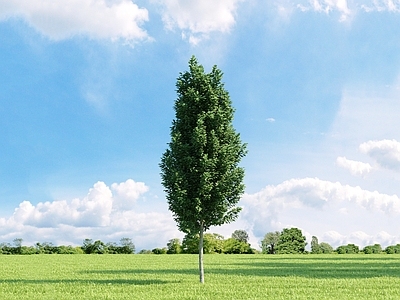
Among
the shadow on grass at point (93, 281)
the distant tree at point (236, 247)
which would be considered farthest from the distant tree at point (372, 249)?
the shadow on grass at point (93, 281)

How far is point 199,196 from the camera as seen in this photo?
25469mm

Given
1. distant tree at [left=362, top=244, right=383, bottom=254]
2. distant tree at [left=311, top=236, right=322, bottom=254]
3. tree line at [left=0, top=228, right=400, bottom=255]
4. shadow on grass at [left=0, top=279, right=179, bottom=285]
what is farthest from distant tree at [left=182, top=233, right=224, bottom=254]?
shadow on grass at [left=0, top=279, right=179, bottom=285]

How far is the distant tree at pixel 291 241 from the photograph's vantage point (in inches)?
3984

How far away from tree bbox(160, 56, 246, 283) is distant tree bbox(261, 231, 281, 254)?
77787mm

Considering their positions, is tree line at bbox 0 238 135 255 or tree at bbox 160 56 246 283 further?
tree line at bbox 0 238 135 255

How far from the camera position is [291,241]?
103 meters

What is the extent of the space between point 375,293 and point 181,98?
1321cm

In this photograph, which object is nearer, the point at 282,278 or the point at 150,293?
the point at 150,293

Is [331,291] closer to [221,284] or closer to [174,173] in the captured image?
[221,284]

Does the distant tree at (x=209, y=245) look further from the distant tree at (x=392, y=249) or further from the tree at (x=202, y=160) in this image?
the tree at (x=202, y=160)

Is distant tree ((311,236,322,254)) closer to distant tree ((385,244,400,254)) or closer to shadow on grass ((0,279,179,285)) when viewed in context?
distant tree ((385,244,400,254))

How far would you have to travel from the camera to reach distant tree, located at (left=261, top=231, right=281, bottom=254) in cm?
10156

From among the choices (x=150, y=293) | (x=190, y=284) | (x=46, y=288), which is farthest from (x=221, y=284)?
(x=46, y=288)

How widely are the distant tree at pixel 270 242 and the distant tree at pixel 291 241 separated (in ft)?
2.68
